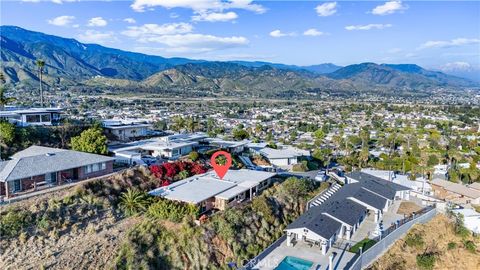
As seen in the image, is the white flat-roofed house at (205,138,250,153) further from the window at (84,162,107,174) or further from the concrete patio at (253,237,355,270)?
the concrete patio at (253,237,355,270)

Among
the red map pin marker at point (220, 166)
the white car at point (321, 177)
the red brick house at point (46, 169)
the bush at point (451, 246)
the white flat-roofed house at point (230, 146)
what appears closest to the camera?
the red brick house at point (46, 169)

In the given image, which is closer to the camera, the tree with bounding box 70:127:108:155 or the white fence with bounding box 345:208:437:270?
the white fence with bounding box 345:208:437:270

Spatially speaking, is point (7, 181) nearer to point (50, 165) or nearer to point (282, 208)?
point (50, 165)

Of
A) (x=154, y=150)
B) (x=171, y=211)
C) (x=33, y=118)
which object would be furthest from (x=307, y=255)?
(x=33, y=118)

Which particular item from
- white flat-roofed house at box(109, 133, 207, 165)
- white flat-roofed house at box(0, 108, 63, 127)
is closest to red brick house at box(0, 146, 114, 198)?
white flat-roofed house at box(109, 133, 207, 165)

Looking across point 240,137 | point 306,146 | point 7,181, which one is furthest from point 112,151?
point 306,146

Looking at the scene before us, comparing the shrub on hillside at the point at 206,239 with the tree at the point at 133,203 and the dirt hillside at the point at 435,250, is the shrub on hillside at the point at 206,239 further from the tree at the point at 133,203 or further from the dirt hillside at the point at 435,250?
the dirt hillside at the point at 435,250

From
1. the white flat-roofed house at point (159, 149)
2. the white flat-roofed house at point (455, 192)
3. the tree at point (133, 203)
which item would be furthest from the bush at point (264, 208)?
the white flat-roofed house at point (455, 192)
